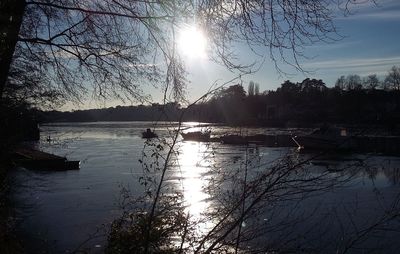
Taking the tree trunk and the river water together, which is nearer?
the tree trunk

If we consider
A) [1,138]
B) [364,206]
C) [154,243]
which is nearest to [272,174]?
[154,243]

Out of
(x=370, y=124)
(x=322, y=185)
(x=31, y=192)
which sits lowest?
(x=31, y=192)

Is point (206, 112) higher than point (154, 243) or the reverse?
higher

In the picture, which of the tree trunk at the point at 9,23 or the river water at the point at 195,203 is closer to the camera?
the tree trunk at the point at 9,23

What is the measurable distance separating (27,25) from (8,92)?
4.65 metres

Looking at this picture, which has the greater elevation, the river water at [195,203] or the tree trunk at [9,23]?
the tree trunk at [9,23]

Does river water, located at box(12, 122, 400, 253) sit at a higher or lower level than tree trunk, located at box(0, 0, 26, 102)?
lower

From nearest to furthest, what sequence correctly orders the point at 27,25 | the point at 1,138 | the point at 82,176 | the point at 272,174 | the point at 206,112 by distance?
the point at 272,174 < the point at 206,112 < the point at 27,25 < the point at 1,138 < the point at 82,176

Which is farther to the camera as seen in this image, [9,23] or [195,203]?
[195,203]

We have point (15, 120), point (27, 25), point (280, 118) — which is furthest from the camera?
point (280, 118)

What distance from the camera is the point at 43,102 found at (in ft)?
38.0

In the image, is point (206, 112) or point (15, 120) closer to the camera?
point (206, 112)

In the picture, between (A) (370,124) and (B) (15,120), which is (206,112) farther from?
(B) (15,120)

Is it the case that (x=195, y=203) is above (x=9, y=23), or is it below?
below
